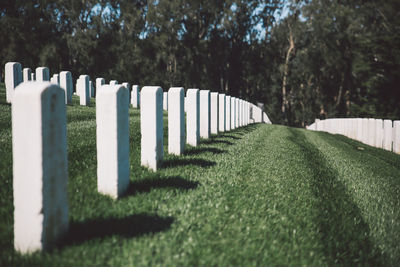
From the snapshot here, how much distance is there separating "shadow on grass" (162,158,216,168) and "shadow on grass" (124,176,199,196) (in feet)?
1.73

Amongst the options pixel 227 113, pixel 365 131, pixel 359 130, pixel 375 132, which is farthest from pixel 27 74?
pixel 359 130

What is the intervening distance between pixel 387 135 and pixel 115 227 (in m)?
11.0

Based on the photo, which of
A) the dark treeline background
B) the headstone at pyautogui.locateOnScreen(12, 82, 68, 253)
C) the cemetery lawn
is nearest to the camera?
the headstone at pyautogui.locateOnScreen(12, 82, 68, 253)

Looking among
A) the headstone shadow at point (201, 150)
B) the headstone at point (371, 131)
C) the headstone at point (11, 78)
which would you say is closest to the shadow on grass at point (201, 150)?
the headstone shadow at point (201, 150)

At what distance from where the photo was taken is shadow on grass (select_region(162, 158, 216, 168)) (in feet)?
12.7

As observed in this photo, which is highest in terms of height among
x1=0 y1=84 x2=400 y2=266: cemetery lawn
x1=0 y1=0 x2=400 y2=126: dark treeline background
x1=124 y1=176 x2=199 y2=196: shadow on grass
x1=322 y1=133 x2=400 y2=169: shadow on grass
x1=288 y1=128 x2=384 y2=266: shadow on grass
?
x1=0 y1=0 x2=400 y2=126: dark treeline background

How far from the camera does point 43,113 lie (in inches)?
72.6

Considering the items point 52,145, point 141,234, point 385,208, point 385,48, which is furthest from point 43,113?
point 385,48

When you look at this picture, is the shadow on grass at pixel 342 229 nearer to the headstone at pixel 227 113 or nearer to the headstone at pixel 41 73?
the headstone at pixel 227 113

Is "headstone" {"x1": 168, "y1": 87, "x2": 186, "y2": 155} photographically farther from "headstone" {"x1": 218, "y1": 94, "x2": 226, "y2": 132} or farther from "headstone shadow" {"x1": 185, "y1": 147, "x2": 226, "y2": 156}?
"headstone" {"x1": 218, "y1": 94, "x2": 226, "y2": 132}

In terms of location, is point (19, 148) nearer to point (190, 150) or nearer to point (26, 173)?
point (26, 173)

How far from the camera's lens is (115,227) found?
221 centimetres

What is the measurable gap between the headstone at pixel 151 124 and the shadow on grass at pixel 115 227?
1113 mm

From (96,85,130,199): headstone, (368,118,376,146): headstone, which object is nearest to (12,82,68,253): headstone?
(96,85,130,199): headstone
